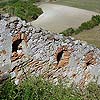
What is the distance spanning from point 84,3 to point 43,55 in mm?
30654

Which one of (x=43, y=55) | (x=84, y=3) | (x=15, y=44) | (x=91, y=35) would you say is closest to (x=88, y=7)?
(x=84, y=3)

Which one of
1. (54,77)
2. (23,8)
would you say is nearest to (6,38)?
(54,77)

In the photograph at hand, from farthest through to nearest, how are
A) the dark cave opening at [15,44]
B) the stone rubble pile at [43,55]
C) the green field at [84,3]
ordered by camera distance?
the green field at [84,3] → the dark cave opening at [15,44] → the stone rubble pile at [43,55]

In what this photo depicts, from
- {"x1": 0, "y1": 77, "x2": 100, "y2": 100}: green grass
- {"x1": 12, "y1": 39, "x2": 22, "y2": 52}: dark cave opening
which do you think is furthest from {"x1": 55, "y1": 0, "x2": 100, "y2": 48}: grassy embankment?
{"x1": 0, "y1": 77, "x2": 100, "y2": 100}: green grass

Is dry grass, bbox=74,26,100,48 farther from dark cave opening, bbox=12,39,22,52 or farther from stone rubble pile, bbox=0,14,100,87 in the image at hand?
dark cave opening, bbox=12,39,22,52

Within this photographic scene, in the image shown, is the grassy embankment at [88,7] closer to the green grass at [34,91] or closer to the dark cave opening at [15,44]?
the dark cave opening at [15,44]

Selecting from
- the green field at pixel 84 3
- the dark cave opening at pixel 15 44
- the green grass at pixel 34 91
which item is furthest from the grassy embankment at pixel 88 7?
the green grass at pixel 34 91

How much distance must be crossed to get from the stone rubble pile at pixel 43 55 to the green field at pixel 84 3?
1056 inches

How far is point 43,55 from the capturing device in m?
7.79

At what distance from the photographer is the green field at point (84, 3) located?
35.6 m

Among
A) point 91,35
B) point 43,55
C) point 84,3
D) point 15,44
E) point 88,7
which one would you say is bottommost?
point 84,3

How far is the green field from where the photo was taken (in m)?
35.6

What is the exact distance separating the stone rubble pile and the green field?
26.8 meters

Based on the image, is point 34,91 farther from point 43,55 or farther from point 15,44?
point 43,55
